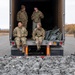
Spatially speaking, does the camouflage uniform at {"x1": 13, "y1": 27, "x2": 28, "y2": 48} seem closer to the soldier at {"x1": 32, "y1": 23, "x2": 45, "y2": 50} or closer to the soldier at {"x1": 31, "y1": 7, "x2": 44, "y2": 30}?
the soldier at {"x1": 32, "y1": 23, "x2": 45, "y2": 50}

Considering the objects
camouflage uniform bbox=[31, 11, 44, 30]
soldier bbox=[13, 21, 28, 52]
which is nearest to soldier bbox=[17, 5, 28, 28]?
camouflage uniform bbox=[31, 11, 44, 30]

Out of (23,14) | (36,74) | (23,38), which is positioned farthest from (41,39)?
(36,74)

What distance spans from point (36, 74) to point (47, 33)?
289 inches

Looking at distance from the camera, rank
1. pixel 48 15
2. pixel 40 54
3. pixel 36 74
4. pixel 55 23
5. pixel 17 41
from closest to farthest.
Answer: pixel 36 74, pixel 17 41, pixel 40 54, pixel 55 23, pixel 48 15

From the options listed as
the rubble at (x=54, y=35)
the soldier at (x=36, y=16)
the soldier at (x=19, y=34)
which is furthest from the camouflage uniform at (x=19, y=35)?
the soldier at (x=36, y=16)

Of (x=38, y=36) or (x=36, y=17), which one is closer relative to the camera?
(x=38, y=36)

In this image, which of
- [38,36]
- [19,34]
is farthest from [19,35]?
[38,36]

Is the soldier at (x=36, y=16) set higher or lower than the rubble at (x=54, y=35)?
higher

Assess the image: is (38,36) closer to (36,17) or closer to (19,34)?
(19,34)

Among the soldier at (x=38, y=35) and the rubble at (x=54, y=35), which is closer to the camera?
the soldier at (x=38, y=35)

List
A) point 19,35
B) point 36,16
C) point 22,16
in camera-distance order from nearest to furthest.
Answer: point 19,35 < point 22,16 < point 36,16

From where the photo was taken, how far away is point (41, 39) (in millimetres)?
16719

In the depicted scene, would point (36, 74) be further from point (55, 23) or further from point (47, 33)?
point (55, 23)

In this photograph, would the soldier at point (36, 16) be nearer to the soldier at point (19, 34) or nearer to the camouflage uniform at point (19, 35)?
the soldier at point (19, 34)
